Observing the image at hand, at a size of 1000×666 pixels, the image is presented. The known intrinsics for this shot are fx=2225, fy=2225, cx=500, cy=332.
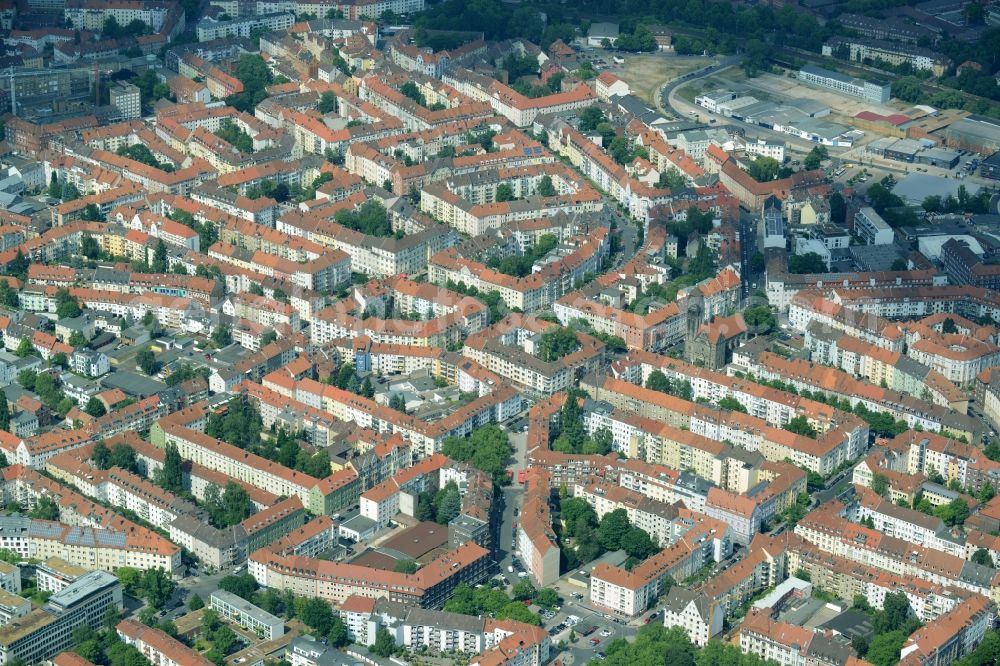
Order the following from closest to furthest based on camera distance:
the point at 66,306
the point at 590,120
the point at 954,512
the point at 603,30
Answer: the point at 954,512, the point at 66,306, the point at 590,120, the point at 603,30

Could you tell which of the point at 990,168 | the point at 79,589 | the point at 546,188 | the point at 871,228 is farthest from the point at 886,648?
the point at 990,168

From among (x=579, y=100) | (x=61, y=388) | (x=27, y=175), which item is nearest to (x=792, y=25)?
(x=579, y=100)

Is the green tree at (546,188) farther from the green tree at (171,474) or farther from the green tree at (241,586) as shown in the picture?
the green tree at (241,586)

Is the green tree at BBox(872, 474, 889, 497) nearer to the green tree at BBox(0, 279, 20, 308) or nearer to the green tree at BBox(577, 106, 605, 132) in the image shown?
the green tree at BBox(0, 279, 20, 308)

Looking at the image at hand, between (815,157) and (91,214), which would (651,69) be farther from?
(91,214)

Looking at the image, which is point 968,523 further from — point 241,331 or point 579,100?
point 579,100

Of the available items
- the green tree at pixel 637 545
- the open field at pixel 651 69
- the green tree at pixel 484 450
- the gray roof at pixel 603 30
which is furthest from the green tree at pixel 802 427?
the gray roof at pixel 603 30

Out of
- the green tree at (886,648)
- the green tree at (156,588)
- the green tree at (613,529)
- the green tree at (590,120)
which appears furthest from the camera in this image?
the green tree at (590,120)

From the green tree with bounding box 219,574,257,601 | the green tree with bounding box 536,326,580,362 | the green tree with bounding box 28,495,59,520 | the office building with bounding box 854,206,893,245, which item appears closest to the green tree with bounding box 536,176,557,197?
the office building with bounding box 854,206,893,245

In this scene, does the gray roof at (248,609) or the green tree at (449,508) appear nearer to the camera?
the gray roof at (248,609)
